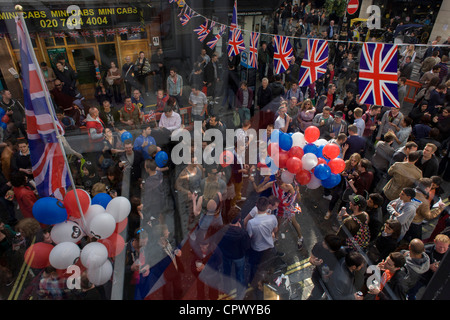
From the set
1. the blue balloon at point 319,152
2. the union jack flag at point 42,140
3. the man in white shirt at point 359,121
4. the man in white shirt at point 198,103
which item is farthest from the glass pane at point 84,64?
the man in white shirt at point 359,121

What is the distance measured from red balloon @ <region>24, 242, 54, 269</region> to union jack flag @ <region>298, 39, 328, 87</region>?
6287mm

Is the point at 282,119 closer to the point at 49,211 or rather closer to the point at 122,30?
the point at 49,211

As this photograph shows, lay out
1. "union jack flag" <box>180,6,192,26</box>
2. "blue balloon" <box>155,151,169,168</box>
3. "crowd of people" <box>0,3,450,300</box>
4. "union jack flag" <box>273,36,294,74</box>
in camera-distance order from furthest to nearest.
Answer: "union jack flag" <box>180,6,192,26</box>
"union jack flag" <box>273,36,294,74</box>
"blue balloon" <box>155,151,169,168</box>
"crowd of people" <box>0,3,450,300</box>

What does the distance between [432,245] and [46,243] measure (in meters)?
5.62

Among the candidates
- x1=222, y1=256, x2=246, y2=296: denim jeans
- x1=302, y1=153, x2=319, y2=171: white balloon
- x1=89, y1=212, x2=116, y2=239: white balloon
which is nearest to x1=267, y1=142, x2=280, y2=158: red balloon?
x1=302, y1=153, x2=319, y2=171: white balloon

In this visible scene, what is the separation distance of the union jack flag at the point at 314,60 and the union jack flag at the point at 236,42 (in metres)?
2.88

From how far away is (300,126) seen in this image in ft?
26.4

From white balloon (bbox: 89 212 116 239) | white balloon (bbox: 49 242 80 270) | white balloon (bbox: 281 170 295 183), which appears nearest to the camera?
white balloon (bbox: 49 242 80 270)

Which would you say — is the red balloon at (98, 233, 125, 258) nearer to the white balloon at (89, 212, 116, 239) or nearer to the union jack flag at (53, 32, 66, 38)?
the white balloon at (89, 212, 116, 239)

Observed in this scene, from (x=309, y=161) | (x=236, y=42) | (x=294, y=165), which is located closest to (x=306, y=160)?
(x=309, y=161)

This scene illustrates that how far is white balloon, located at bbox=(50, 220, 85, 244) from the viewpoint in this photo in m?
3.89
